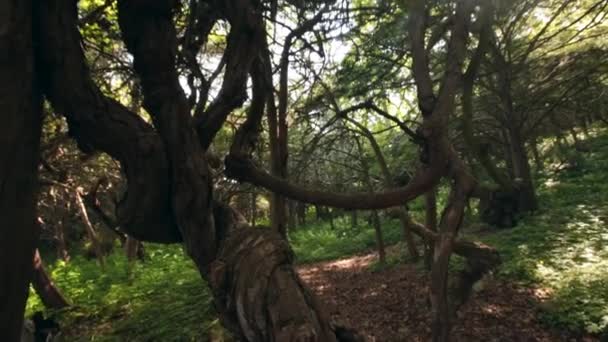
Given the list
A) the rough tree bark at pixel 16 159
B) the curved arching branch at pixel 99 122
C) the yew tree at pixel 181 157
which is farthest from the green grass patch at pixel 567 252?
the rough tree bark at pixel 16 159

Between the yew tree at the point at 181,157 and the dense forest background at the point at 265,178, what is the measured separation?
13mm

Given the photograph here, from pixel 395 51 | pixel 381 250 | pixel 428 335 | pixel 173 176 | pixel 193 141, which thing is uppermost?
pixel 395 51

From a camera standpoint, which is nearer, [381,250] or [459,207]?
[459,207]

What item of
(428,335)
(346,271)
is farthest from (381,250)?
(428,335)

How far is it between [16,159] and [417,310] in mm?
5808

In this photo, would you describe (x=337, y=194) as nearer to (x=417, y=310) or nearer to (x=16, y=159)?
(x=16, y=159)

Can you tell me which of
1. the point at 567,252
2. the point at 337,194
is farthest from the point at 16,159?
the point at 567,252

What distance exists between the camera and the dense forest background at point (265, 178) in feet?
8.59

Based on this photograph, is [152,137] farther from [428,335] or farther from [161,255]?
[161,255]

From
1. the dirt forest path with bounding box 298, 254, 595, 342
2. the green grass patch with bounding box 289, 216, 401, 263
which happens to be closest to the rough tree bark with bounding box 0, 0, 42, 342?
the dirt forest path with bounding box 298, 254, 595, 342

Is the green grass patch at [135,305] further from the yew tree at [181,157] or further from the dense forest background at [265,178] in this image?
the yew tree at [181,157]

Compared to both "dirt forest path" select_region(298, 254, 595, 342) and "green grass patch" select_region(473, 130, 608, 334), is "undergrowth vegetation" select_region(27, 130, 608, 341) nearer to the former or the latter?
"green grass patch" select_region(473, 130, 608, 334)

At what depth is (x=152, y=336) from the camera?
652cm

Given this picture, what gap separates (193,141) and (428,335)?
4295 mm
